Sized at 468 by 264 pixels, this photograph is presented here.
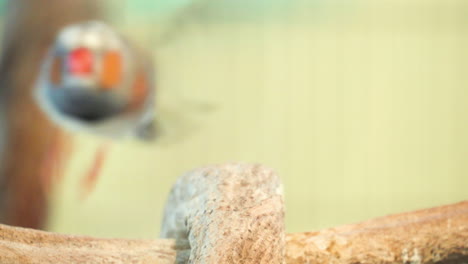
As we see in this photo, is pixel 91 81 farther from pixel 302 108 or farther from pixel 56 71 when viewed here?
pixel 302 108

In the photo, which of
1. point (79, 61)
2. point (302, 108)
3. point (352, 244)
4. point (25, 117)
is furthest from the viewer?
point (302, 108)

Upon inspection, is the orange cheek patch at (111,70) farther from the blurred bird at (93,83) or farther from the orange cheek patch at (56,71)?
the orange cheek patch at (56,71)

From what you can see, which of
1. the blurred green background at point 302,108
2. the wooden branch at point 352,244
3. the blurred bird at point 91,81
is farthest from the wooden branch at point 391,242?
the blurred green background at point 302,108

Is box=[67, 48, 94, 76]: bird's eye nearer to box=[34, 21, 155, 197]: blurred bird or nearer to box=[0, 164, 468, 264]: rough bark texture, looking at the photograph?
box=[34, 21, 155, 197]: blurred bird

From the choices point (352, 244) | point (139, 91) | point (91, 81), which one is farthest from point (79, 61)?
point (352, 244)

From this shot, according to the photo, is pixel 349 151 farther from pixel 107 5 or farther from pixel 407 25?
pixel 107 5

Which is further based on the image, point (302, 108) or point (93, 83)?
point (302, 108)
